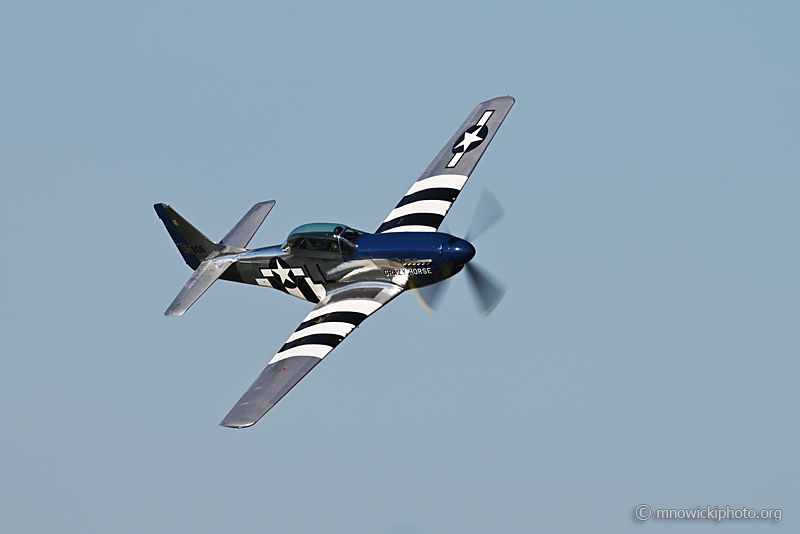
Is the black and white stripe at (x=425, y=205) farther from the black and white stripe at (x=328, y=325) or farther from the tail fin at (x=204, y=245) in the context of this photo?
the tail fin at (x=204, y=245)

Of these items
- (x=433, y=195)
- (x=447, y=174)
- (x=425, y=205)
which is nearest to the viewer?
(x=425, y=205)

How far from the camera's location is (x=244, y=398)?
25953 millimetres

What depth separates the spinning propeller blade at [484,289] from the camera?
29.7m

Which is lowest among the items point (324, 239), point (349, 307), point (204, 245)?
point (349, 307)

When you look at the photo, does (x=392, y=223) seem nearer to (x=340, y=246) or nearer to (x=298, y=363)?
(x=340, y=246)

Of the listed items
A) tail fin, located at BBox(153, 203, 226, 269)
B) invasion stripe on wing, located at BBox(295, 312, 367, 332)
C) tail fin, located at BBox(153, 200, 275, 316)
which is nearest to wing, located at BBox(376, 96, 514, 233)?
invasion stripe on wing, located at BBox(295, 312, 367, 332)

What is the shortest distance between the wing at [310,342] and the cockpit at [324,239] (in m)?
1.13

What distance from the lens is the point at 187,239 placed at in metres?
34.4

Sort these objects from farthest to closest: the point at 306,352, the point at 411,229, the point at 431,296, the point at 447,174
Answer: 1. the point at 447,174
2. the point at 411,229
3. the point at 431,296
4. the point at 306,352

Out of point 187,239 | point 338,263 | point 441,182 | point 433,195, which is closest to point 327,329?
point 338,263

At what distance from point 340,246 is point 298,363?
15.2ft

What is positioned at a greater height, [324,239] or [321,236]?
[321,236]

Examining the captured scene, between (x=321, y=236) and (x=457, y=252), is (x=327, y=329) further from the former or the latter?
(x=457, y=252)

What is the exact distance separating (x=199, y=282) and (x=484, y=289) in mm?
8576
